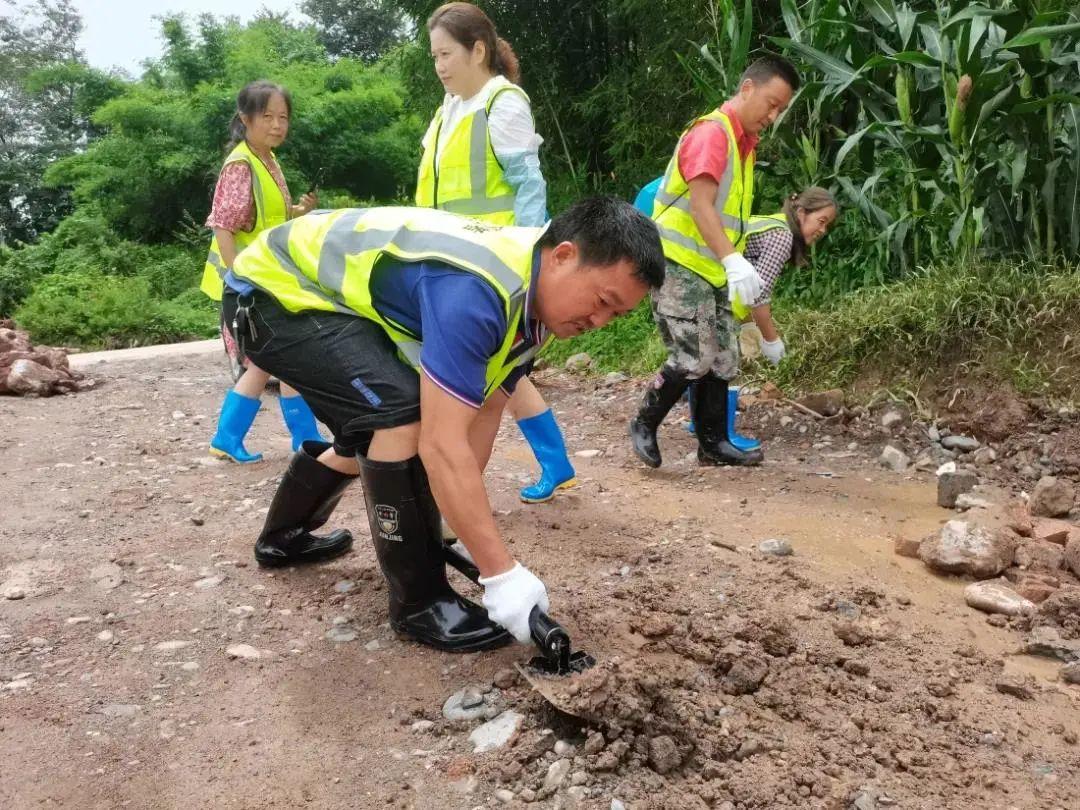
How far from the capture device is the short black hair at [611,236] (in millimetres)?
1765

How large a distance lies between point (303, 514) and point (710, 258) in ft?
5.78

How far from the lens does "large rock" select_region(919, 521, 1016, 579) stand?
2.55m

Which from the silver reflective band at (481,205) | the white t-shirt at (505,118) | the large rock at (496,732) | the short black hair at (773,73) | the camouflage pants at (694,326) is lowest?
the large rock at (496,732)

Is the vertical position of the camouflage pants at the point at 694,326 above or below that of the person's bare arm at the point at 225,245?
below

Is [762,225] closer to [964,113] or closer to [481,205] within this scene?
→ [964,113]

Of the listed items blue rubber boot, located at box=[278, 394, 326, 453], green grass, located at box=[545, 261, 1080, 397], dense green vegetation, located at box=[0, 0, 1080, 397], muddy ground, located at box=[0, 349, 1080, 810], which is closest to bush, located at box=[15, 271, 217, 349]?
dense green vegetation, located at box=[0, 0, 1080, 397]

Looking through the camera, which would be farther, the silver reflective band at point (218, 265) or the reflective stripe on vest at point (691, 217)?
the silver reflective band at point (218, 265)

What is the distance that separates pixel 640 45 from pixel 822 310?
294 centimetres

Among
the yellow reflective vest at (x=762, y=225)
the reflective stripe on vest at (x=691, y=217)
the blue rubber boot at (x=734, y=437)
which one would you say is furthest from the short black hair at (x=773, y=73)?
the blue rubber boot at (x=734, y=437)

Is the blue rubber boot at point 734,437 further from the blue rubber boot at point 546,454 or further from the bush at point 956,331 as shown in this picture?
the blue rubber boot at point 546,454

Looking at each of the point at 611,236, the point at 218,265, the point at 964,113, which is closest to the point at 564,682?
the point at 611,236

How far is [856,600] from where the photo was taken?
2.34 meters

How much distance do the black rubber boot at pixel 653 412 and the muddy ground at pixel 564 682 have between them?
44cm

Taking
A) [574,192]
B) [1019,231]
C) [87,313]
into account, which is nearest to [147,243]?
[87,313]
